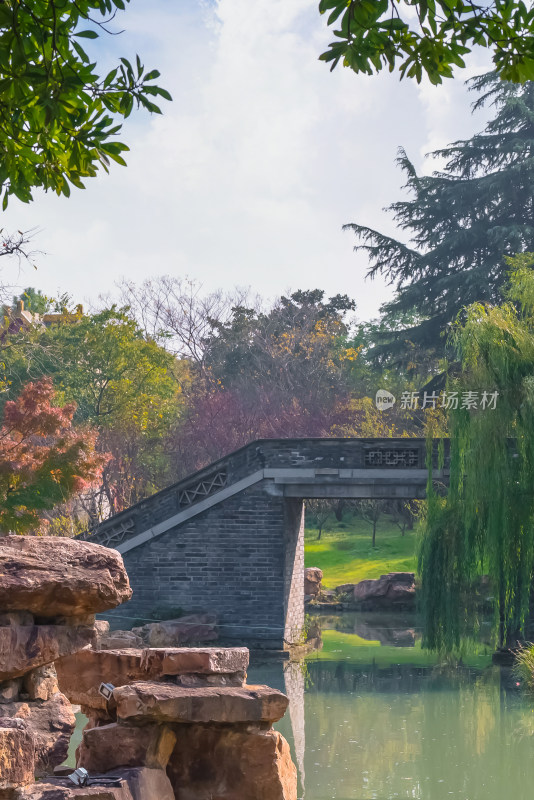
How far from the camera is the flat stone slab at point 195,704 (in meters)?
5.43

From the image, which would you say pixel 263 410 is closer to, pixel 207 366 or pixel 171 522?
pixel 207 366

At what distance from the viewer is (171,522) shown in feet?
67.3

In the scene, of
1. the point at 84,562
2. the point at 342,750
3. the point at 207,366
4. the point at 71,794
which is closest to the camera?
the point at 71,794

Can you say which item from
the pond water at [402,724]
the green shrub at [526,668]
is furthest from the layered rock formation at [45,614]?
the green shrub at [526,668]

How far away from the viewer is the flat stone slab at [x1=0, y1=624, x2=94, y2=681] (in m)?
4.57

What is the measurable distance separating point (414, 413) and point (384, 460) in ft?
47.2

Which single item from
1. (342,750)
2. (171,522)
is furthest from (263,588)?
(342,750)

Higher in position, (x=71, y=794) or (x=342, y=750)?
(x=71, y=794)

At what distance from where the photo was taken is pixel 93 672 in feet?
20.5

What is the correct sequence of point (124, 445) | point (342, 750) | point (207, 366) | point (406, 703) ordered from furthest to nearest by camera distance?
1. point (207, 366)
2. point (124, 445)
3. point (406, 703)
4. point (342, 750)

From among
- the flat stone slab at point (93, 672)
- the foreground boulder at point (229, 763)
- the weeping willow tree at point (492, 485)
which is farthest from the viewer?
the weeping willow tree at point (492, 485)

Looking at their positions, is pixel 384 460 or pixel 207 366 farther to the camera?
pixel 207 366

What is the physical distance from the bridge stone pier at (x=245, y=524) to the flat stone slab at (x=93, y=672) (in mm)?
13676

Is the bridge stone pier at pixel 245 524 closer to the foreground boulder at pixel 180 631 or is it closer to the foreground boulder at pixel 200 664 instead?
the foreground boulder at pixel 180 631
